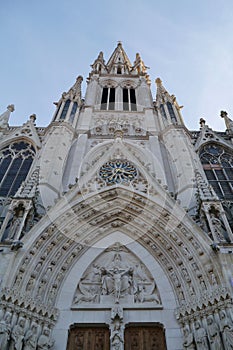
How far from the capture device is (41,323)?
796cm

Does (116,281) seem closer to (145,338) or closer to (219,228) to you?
(145,338)

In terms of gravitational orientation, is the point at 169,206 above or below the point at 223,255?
above

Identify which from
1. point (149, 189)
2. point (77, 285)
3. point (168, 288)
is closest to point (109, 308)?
point (77, 285)

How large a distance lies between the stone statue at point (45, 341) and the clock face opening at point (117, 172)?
6055 mm

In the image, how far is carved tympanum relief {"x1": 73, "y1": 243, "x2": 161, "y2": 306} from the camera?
910 centimetres

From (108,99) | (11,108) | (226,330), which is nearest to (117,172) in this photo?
(226,330)

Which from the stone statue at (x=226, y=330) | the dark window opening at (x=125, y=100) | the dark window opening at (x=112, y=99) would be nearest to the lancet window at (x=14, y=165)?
the dark window opening at (x=112, y=99)

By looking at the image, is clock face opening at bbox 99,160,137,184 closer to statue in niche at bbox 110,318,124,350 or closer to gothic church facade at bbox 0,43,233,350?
gothic church facade at bbox 0,43,233,350

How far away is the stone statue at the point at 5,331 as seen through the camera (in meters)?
6.68

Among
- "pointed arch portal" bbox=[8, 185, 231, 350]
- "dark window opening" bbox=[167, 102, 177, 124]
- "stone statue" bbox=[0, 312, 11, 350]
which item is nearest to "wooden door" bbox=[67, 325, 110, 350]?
"pointed arch portal" bbox=[8, 185, 231, 350]

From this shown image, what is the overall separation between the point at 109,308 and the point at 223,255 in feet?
12.5

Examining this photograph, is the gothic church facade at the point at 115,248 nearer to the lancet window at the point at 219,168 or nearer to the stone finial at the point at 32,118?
the lancet window at the point at 219,168

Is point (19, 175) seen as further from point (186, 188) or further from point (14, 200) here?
point (186, 188)

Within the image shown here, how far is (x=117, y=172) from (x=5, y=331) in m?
7.77
